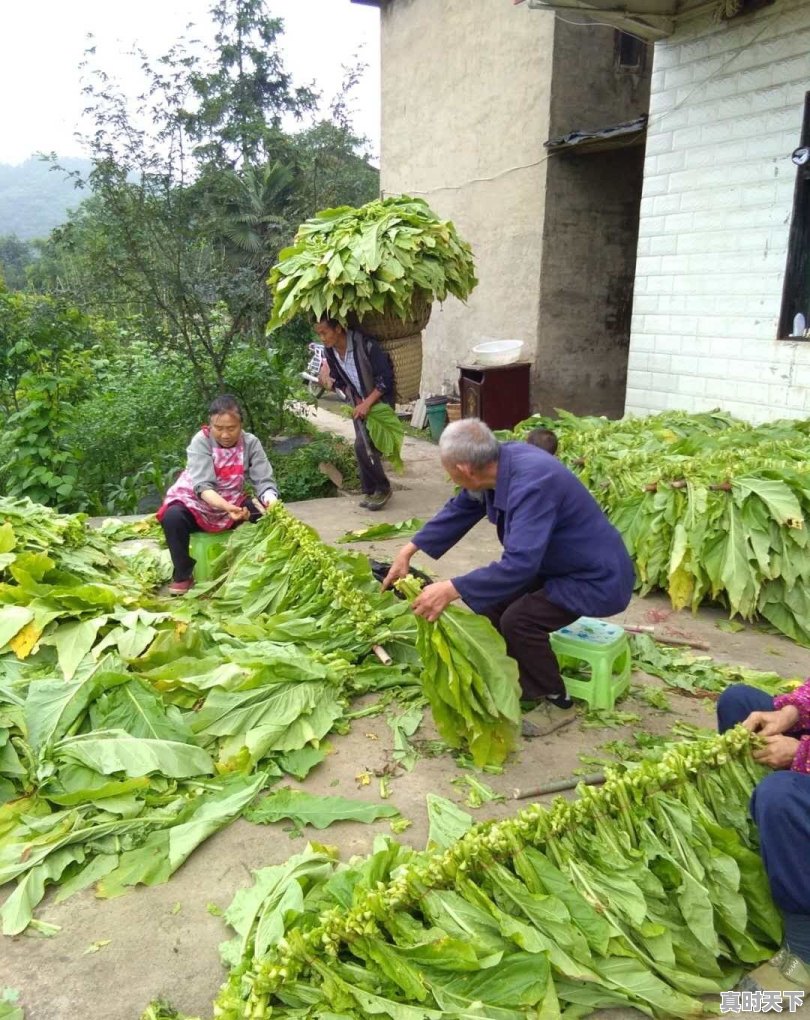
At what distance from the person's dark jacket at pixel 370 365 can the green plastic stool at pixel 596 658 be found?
328 centimetres

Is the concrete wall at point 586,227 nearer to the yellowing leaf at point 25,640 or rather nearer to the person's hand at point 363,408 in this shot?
the person's hand at point 363,408

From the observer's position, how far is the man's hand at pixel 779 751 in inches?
90.5

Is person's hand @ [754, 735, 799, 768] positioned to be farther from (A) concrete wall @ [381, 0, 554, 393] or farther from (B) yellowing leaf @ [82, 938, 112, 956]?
(A) concrete wall @ [381, 0, 554, 393]

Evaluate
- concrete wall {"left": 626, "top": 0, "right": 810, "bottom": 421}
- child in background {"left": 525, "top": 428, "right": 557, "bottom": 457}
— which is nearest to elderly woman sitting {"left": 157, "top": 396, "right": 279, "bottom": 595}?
child in background {"left": 525, "top": 428, "right": 557, "bottom": 457}

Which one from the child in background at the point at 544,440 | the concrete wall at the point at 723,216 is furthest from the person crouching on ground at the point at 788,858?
the concrete wall at the point at 723,216

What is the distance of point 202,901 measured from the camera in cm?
235

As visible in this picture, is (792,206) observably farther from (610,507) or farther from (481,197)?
(481,197)

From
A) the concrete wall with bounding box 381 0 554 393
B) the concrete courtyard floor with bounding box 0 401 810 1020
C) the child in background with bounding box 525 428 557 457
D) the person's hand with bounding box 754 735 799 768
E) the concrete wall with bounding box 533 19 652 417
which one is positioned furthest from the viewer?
the concrete wall with bounding box 381 0 554 393

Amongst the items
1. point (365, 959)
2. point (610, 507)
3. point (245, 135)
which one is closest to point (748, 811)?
point (365, 959)

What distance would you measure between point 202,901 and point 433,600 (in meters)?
1.20

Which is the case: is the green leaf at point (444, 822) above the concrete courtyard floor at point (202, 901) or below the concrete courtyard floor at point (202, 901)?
above

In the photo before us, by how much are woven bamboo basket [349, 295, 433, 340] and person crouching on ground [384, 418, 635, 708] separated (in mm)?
2991

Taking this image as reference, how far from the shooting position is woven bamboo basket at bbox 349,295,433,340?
19.8 ft

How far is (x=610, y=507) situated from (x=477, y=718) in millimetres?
2457
